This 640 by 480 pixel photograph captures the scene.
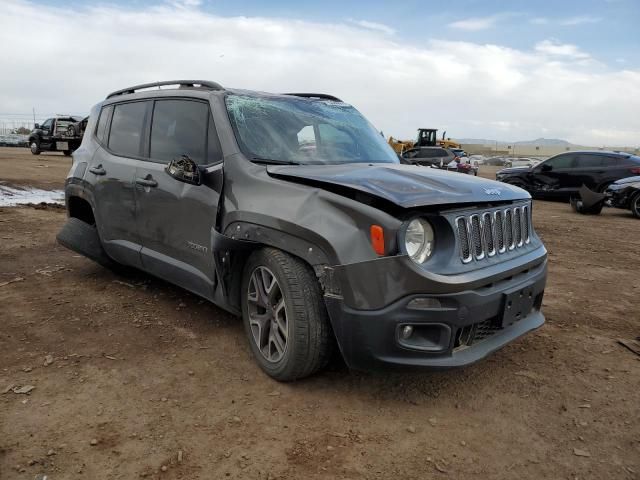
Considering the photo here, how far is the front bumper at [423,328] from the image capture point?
255 centimetres

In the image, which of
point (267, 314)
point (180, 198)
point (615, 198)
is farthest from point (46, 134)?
point (267, 314)

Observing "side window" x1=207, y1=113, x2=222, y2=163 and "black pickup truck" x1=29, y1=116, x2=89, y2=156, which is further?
"black pickup truck" x1=29, y1=116, x2=89, y2=156

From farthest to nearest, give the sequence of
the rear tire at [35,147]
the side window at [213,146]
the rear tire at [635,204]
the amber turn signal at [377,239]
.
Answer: the rear tire at [35,147]
the rear tire at [635,204]
the side window at [213,146]
the amber turn signal at [377,239]

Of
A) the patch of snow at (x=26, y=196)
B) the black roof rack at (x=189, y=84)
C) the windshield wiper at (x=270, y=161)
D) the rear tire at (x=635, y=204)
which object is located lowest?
the patch of snow at (x=26, y=196)

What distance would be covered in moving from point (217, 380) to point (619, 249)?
6830 mm

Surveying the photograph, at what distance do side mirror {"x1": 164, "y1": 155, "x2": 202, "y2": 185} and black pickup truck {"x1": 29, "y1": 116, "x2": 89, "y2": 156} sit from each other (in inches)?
950

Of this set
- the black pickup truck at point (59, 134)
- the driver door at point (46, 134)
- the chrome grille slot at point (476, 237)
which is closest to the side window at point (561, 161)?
the chrome grille slot at point (476, 237)

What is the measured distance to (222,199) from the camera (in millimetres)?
3324

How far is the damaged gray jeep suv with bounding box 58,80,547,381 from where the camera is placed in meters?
2.58

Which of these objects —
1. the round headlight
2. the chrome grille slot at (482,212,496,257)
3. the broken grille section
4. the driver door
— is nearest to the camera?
the round headlight

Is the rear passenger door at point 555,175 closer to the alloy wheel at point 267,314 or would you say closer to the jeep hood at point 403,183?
the jeep hood at point 403,183

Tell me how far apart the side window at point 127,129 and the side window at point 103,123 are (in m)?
0.11

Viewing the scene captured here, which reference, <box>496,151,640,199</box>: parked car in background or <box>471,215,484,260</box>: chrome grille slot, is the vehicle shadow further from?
<box>496,151,640,199</box>: parked car in background

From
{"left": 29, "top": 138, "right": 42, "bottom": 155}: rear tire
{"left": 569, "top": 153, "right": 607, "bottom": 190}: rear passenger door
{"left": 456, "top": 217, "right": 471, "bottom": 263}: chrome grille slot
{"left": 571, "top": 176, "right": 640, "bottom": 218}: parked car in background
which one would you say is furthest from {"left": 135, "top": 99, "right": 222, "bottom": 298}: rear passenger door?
{"left": 29, "top": 138, "right": 42, "bottom": 155}: rear tire
